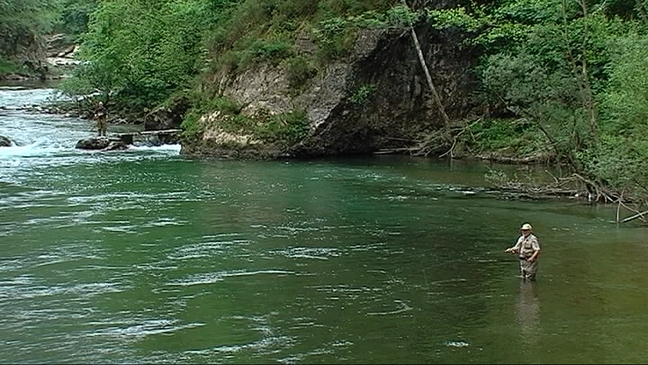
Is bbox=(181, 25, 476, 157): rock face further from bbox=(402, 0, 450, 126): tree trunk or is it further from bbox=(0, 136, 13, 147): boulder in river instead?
bbox=(0, 136, 13, 147): boulder in river

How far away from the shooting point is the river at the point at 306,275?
11.5 meters

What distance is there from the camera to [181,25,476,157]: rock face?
36.5 m

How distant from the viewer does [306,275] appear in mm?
15586

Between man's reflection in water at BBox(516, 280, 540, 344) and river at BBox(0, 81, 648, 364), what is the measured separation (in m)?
0.06

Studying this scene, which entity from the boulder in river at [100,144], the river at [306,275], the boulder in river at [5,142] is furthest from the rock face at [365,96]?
the river at [306,275]

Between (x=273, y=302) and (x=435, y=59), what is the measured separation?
27464 mm

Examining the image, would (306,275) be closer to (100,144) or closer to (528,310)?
(528,310)

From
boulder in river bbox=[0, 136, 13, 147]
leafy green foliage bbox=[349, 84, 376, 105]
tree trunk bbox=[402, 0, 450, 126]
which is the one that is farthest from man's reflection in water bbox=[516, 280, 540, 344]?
boulder in river bbox=[0, 136, 13, 147]

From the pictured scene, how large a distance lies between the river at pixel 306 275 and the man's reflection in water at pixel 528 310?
6 cm

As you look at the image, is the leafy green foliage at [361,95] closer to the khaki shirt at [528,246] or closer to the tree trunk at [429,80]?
the tree trunk at [429,80]

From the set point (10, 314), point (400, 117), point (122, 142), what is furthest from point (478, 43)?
point (10, 314)

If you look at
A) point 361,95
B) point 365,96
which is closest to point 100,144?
point 361,95

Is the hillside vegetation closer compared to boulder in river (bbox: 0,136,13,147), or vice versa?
the hillside vegetation

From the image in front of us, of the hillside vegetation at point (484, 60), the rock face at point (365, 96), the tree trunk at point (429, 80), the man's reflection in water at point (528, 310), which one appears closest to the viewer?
the man's reflection in water at point (528, 310)
